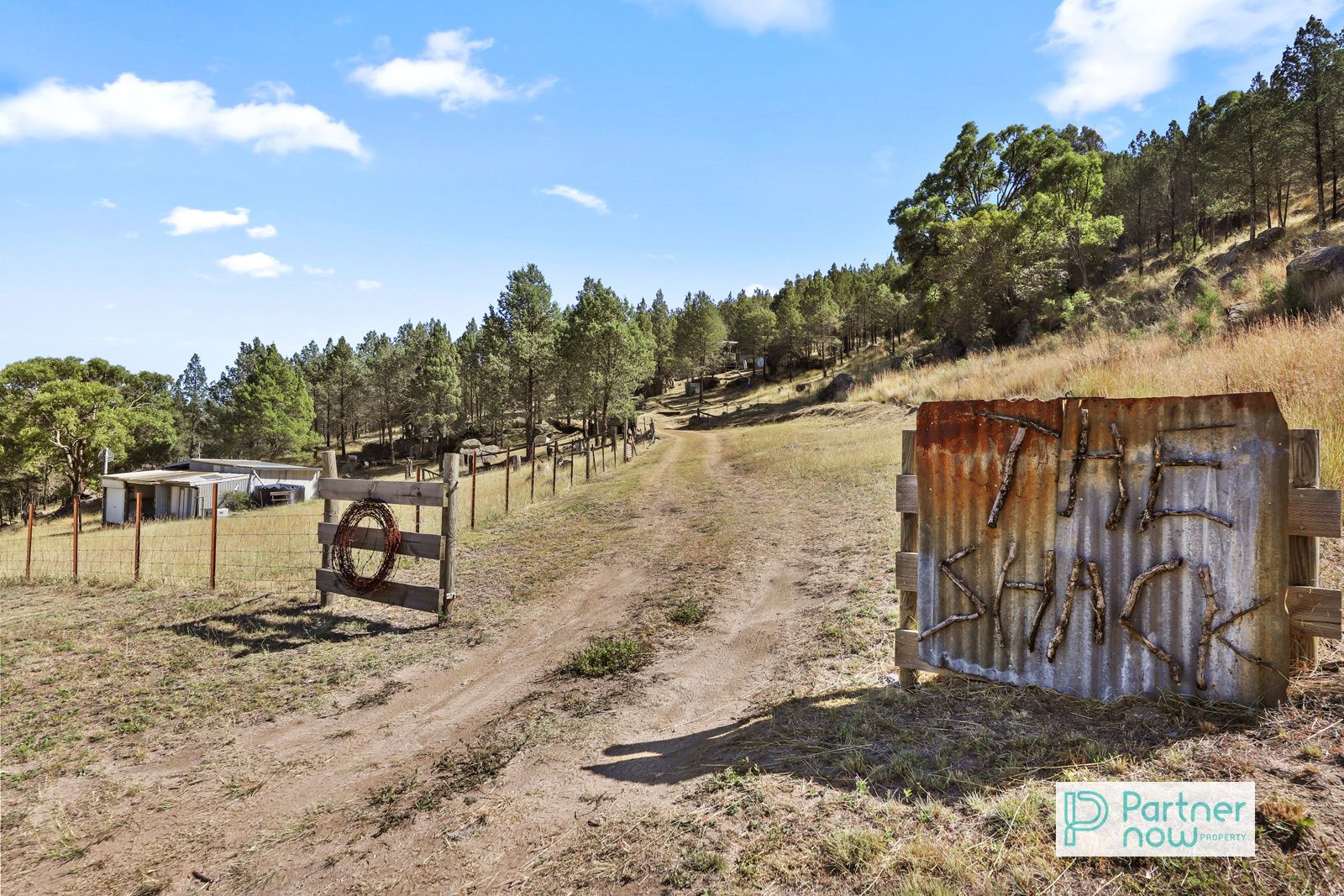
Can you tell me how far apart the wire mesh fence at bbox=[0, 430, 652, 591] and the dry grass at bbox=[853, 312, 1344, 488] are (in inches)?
472

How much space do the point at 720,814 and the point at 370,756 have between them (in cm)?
317

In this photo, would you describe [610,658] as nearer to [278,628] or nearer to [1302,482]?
[278,628]

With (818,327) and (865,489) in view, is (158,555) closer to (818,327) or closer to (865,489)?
(865,489)

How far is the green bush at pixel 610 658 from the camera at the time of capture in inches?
255

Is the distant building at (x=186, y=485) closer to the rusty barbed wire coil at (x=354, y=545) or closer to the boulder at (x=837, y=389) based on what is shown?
the rusty barbed wire coil at (x=354, y=545)

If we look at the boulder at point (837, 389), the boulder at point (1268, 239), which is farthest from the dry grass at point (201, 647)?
the boulder at point (1268, 239)

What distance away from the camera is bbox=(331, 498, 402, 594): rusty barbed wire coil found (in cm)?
874

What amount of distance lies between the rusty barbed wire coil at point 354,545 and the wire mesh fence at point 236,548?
1173 mm

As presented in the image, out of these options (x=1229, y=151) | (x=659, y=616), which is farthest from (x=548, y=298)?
(x=1229, y=151)

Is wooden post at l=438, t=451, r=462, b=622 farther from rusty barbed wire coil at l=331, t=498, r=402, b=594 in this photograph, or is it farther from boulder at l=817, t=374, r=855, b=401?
boulder at l=817, t=374, r=855, b=401

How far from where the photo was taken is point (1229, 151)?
46.1 metres

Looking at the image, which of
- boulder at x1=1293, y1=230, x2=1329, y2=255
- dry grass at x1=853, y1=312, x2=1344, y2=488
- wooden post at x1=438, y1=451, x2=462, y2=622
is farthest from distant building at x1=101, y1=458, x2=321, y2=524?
boulder at x1=1293, y1=230, x2=1329, y2=255

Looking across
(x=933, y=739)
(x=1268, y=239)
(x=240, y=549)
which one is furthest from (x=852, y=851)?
(x=1268, y=239)

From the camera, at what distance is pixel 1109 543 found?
417cm
